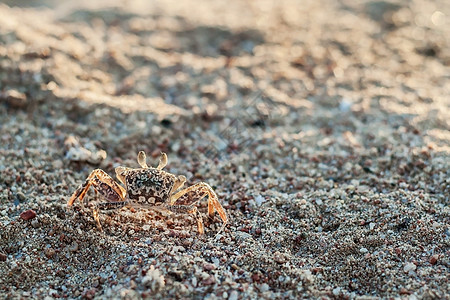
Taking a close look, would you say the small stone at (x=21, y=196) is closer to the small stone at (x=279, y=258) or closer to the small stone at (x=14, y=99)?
the small stone at (x=14, y=99)

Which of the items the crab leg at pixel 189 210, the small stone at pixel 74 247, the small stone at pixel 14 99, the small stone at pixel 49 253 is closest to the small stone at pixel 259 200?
the crab leg at pixel 189 210

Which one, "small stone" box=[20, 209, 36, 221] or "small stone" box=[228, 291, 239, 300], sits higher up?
"small stone" box=[228, 291, 239, 300]

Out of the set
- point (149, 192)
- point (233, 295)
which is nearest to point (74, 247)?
point (149, 192)

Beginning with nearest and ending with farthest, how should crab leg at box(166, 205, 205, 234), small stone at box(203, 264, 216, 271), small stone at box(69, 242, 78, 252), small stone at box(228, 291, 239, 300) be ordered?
small stone at box(228, 291, 239, 300)
small stone at box(203, 264, 216, 271)
small stone at box(69, 242, 78, 252)
crab leg at box(166, 205, 205, 234)

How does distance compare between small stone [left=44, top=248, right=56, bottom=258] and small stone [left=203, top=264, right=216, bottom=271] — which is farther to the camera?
small stone [left=44, top=248, right=56, bottom=258]

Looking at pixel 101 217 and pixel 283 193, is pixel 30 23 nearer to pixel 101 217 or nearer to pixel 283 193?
pixel 101 217

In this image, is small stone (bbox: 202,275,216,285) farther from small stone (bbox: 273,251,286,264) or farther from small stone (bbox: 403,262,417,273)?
small stone (bbox: 403,262,417,273)

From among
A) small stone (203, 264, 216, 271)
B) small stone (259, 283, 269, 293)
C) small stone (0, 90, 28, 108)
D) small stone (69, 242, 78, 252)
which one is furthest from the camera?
small stone (0, 90, 28, 108)

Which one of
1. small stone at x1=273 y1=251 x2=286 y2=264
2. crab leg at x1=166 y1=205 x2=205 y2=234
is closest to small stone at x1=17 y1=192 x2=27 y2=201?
crab leg at x1=166 y1=205 x2=205 y2=234
